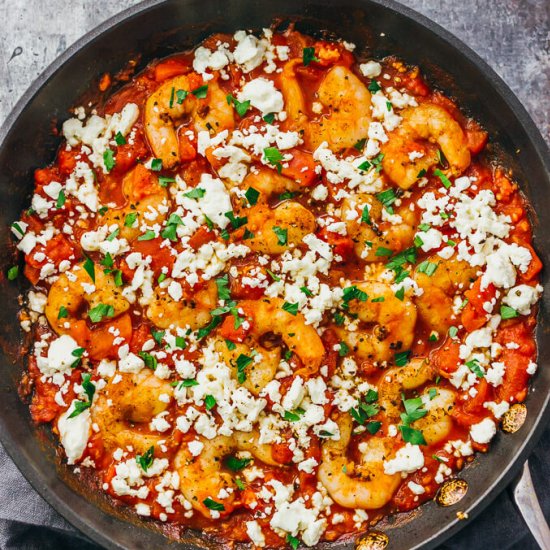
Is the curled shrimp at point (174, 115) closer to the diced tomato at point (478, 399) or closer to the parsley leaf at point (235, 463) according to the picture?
the parsley leaf at point (235, 463)

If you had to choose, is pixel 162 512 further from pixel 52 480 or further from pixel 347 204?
pixel 347 204

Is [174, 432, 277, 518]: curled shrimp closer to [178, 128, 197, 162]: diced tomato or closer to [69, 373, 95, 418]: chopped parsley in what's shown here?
[69, 373, 95, 418]: chopped parsley

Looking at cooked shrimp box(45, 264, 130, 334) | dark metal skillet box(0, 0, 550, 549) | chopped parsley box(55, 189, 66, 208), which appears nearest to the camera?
dark metal skillet box(0, 0, 550, 549)

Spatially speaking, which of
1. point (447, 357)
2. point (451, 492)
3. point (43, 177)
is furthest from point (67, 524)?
point (447, 357)

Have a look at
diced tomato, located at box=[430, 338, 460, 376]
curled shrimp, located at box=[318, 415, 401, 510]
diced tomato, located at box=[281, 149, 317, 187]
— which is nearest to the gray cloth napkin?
curled shrimp, located at box=[318, 415, 401, 510]

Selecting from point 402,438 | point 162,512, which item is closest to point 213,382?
point 162,512

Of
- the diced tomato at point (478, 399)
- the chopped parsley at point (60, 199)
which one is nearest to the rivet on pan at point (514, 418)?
the diced tomato at point (478, 399)
